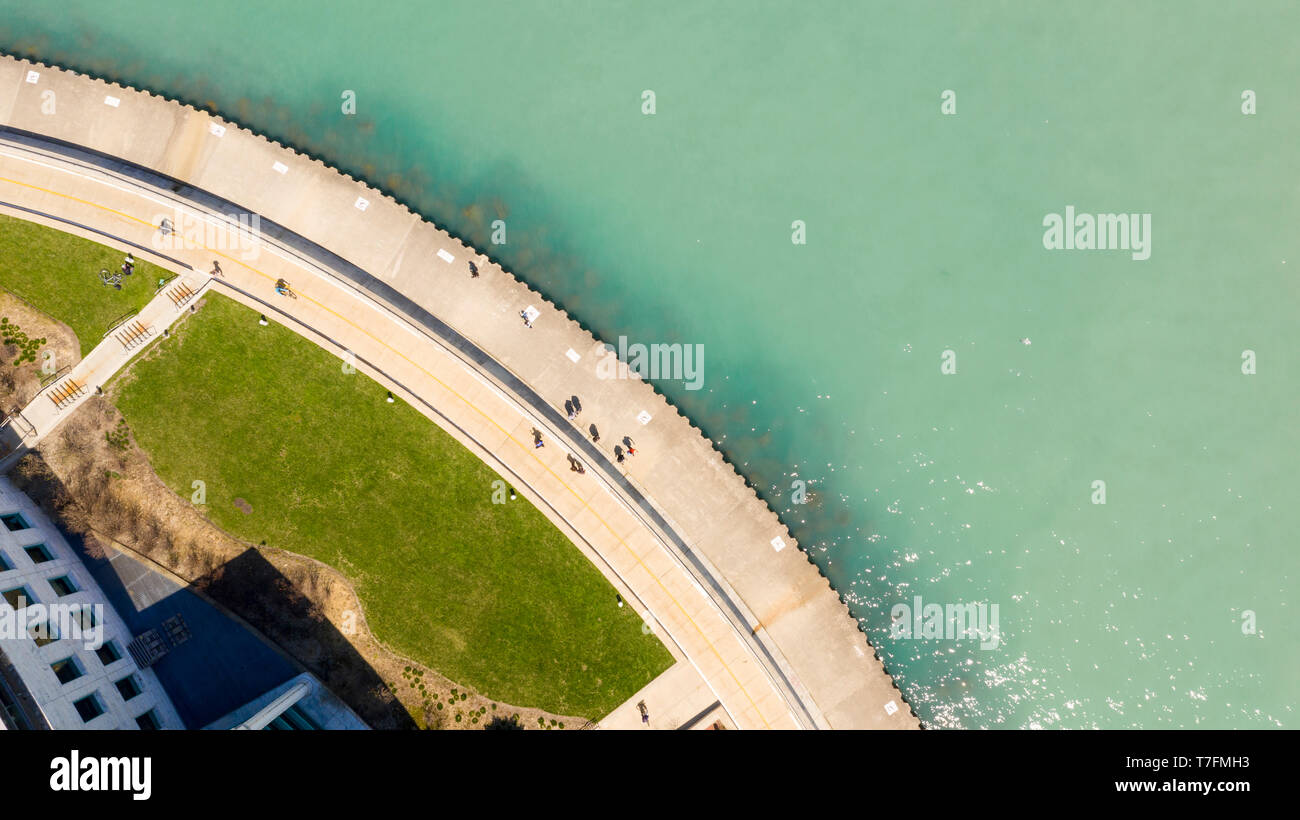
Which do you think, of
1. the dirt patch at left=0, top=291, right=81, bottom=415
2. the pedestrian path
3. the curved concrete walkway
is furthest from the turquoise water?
the dirt patch at left=0, top=291, right=81, bottom=415

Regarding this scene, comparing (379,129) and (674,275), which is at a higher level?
(379,129)

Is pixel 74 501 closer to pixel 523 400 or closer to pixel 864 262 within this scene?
pixel 523 400

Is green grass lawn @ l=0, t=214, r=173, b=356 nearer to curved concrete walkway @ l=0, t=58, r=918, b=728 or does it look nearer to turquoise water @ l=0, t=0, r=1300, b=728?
curved concrete walkway @ l=0, t=58, r=918, b=728

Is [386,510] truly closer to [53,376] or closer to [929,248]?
[53,376]

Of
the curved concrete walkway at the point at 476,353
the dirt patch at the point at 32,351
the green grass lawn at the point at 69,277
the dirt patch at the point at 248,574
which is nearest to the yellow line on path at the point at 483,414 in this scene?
the curved concrete walkway at the point at 476,353

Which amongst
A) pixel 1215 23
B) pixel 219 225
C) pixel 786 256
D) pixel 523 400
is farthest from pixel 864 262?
pixel 219 225

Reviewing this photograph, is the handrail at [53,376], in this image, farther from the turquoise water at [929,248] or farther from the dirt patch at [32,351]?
the turquoise water at [929,248]

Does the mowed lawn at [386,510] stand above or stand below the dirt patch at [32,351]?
below
